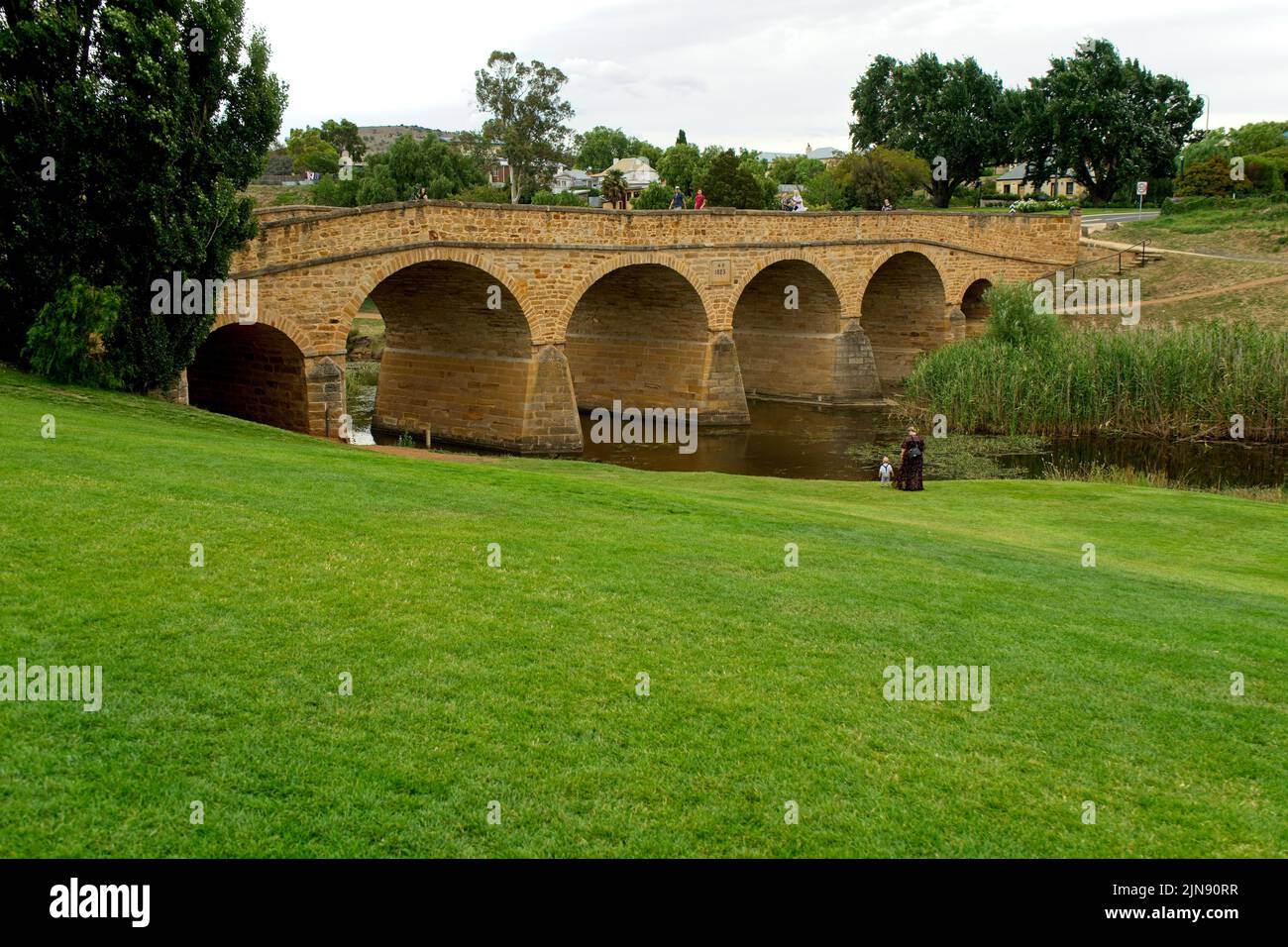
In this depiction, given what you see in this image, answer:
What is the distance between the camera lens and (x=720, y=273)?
37.3 meters

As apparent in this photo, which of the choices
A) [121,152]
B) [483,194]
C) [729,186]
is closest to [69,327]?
[121,152]

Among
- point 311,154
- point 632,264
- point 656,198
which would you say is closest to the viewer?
point 632,264

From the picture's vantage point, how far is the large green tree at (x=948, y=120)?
262 ft

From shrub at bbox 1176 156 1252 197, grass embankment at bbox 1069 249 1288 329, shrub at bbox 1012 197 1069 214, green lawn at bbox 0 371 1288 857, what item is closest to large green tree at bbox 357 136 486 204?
shrub at bbox 1012 197 1069 214

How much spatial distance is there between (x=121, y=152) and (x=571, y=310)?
48.0 feet

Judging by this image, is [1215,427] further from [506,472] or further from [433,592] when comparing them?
[433,592]

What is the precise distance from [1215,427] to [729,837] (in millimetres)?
31913

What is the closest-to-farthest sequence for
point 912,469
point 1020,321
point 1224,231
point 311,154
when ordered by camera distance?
point 912,469
point 1020,321
point 1224,231
point 311,154

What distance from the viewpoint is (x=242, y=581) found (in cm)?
991

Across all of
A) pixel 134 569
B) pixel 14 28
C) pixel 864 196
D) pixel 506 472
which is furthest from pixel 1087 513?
pixel 864 196

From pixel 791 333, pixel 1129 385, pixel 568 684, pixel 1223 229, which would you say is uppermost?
pixel 1223 229

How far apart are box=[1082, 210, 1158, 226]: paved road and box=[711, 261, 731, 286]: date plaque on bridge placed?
3284 centimetres

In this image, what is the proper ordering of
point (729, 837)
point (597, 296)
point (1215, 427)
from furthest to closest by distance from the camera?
1. point (597, 296)
2. point (1215, 427)
3. point (729, 837)

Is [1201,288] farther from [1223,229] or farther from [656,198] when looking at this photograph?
[656,198]
